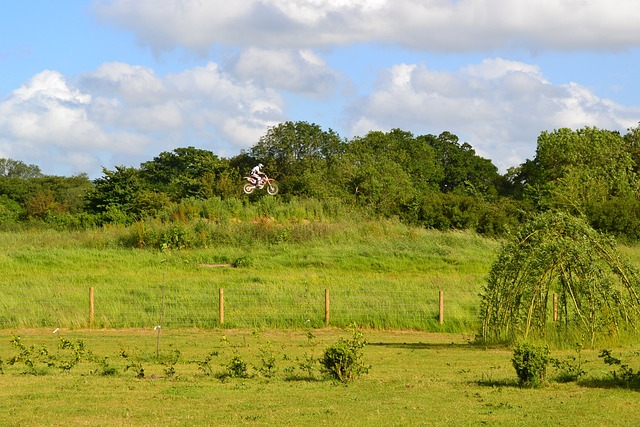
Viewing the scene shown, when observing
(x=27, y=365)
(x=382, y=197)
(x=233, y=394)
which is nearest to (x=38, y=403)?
(x=233, y=394)

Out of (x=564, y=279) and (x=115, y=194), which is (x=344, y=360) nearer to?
(x=564, y=279)

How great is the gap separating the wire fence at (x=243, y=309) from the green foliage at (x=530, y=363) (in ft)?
51.3

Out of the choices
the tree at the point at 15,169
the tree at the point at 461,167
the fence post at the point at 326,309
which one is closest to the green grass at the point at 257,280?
the fence post at the point at 326,309

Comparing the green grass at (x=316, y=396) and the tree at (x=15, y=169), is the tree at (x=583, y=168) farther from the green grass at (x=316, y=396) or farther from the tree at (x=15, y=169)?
the tree at (x=15, y=169)

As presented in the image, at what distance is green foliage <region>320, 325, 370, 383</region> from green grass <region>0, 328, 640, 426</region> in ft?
0.80

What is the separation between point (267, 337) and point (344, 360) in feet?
42.5

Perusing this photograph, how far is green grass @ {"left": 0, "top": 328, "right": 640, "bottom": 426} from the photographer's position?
11648 millimetres

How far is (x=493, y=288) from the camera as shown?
69.7 ft

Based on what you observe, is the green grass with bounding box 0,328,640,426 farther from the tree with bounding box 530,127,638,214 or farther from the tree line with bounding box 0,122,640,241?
the tree with bounding box 530,127,638,214

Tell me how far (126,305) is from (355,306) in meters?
8.27

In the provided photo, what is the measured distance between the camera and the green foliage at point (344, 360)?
14.9 meters

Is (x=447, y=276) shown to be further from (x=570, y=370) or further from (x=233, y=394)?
(x=233, y=394)

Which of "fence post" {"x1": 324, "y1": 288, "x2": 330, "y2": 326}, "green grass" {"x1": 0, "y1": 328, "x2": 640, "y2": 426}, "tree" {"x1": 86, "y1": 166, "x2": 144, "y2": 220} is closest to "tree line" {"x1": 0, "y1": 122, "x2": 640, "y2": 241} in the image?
"tree" {"x1": 86, "y1": 166, "x2": 144, "y2": 220}

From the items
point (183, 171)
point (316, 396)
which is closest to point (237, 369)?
point (316, 396)
